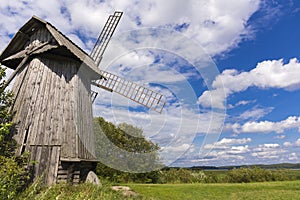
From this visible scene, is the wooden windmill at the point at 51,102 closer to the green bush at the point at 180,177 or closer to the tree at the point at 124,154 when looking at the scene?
the tree at the point at 124,154

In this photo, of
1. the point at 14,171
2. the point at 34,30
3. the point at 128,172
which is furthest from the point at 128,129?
the point at 14,171

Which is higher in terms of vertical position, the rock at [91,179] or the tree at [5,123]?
the tree at [5,123]

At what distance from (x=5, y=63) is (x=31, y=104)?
4107 mm

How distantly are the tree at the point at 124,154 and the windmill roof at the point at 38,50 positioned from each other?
58.4 feet

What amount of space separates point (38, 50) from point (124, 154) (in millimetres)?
22772

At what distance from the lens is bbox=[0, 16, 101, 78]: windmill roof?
11.4 metres

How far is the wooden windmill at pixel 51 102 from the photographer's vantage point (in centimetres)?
1029

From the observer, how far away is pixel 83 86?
42.6ft

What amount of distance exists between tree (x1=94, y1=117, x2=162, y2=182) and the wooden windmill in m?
18.4

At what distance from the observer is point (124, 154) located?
32.4 meters

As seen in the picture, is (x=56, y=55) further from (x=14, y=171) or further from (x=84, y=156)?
(x=14, y=171)

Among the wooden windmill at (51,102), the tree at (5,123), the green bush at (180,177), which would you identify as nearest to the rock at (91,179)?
the wooden windmill at (51,102)

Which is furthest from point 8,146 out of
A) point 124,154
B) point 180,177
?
point 180,177

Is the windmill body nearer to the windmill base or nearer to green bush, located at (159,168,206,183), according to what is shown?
the windmill base
